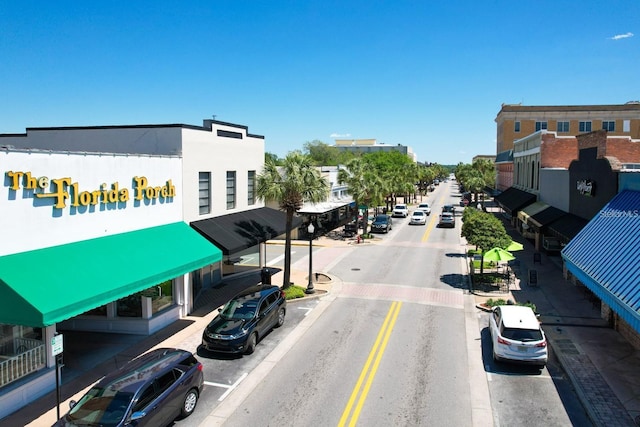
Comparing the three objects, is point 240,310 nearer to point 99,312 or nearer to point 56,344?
point 99,312

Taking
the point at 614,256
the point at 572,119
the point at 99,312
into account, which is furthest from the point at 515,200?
the point at 572,119

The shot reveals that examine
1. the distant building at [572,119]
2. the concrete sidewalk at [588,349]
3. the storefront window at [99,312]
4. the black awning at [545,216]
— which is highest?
the distant building at [572,119]

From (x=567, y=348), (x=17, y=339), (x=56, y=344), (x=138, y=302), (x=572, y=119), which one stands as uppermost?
(x=572, y=119)

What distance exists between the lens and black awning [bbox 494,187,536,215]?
39750 millimetres

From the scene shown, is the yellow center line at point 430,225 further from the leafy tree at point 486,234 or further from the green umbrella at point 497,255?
the green umbrella at point 497,255

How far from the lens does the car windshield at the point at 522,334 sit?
49.5 feet

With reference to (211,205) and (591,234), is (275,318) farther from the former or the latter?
(591,234)

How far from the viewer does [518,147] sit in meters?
51.5

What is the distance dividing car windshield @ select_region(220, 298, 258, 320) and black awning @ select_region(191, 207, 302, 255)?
346 cm

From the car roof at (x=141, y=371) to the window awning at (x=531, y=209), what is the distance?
28896mm

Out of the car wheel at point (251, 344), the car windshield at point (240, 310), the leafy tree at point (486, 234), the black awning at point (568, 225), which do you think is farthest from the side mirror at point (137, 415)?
the black awning at point (568, 225)

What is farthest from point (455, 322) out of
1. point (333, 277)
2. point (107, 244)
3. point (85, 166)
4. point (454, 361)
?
point (85, 166)

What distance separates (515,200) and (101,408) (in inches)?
1621

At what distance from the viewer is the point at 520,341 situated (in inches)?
593
